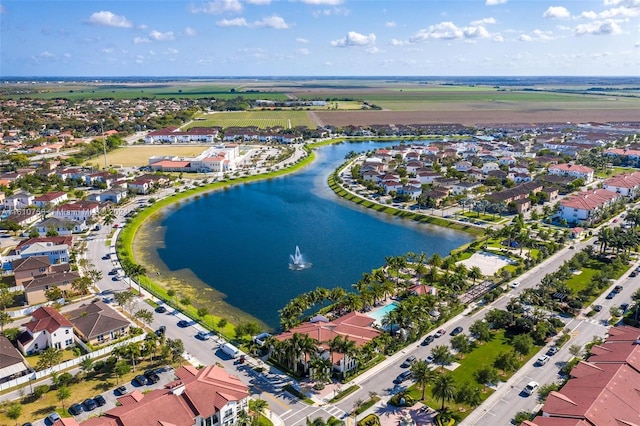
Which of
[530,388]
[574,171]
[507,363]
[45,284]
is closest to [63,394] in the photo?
[45,284]

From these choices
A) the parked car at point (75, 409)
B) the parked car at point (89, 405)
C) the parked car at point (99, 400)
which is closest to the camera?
the parked car at point (75, 409)

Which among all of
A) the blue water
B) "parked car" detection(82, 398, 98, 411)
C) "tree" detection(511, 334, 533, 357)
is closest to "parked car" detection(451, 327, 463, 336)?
"tree" detection(511, 334, 533, 357)

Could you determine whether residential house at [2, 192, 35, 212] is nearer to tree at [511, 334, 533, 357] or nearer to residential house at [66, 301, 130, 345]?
residential house at [66, 301, 130, 345]

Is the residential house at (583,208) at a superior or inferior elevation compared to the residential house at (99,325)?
superior

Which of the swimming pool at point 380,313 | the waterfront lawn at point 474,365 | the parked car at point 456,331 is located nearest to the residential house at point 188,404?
the waterfront lawn at point 474,365

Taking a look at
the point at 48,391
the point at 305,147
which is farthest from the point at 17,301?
the point at 305,147

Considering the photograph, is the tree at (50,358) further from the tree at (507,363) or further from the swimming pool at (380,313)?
the tree at (507,363)

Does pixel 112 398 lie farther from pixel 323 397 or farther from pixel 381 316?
pixel 381 316
